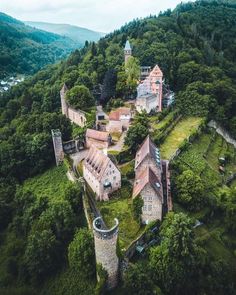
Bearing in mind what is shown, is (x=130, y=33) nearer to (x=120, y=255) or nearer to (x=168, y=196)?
(x=168, y=196)

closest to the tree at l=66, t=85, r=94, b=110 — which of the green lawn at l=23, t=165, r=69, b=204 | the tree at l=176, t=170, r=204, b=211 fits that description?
the green lawn at l=23, t=165, r=69, b=204

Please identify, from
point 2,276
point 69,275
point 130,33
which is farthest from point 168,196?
point 130,33

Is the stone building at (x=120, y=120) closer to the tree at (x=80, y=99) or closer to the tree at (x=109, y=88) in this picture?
the tree at (x=80, y=99)

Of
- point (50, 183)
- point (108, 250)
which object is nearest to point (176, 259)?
point (108, 250)

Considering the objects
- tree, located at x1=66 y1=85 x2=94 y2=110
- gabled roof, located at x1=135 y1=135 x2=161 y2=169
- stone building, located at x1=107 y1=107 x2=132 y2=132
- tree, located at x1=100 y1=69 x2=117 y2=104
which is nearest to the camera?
gabled roof, located at x1=135 y1=135 x2=161 y2=169

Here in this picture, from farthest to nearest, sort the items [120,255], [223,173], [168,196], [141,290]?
[223,173] < [168,196] < [120,255] < [141,290]

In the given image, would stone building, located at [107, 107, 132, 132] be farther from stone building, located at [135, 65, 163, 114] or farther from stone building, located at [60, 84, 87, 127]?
stone building, located at [60, 84, 87, 127]
